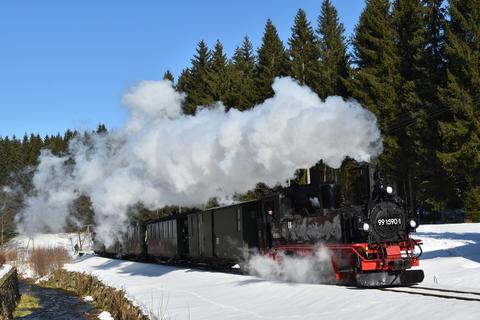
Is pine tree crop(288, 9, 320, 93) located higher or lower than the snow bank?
higher

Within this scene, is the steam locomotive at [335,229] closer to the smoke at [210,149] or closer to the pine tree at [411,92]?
the smoke at [210,149]

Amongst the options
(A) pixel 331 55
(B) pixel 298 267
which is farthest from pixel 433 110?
(B) pixel 298 267

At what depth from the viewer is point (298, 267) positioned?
55.8 ft

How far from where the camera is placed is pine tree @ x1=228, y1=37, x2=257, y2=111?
4918cm

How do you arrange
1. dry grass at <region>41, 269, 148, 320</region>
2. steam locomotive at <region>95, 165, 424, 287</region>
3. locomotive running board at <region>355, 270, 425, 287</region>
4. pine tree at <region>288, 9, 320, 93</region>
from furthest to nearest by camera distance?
pine tree at <region>288, 9, 320, 93</region>, dry grass at <region>41, 269, 148, 320</region>, steam locomotive at <region>95, 165, 424, 287</region>, locomotive running board at <region>355, 270, 425, 287</region>

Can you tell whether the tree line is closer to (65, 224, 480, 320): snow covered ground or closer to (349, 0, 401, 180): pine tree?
(349, 0, 401, 180): pine tree

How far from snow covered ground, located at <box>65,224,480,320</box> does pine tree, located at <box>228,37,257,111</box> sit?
25.7 m

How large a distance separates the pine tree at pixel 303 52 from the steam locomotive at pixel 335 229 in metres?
23.6

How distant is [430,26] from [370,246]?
28.4 m

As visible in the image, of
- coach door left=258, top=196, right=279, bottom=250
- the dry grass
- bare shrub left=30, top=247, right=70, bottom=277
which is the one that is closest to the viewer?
the dry grass

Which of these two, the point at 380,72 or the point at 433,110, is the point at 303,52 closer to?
the point at 380,72

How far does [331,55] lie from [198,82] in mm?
17678

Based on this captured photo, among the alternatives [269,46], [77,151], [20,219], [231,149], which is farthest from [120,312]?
[20,219]

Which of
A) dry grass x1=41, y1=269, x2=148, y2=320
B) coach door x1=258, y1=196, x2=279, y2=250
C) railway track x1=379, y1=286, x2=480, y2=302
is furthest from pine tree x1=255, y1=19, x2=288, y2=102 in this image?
railway track x1=379, y1=286, x2=480, y2=302
